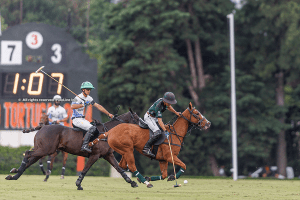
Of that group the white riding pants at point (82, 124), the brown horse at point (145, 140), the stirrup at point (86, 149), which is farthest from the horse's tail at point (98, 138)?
the white riding pants at point (82, 124)

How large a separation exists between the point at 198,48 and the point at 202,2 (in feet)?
8.90

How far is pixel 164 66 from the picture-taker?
2845 cm

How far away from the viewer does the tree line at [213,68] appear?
28.4 m

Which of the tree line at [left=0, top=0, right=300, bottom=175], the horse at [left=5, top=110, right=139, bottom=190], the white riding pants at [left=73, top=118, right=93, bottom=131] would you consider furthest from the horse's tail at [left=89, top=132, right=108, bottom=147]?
the tree line at [left=0, top=0, right=300, bottom=175]

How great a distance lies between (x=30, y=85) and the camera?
22.1 meters

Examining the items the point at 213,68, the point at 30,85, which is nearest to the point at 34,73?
the point at 30,85

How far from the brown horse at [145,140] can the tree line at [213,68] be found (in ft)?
42.7

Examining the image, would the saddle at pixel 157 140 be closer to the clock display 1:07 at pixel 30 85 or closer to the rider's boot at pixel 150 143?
the rider's boot at pixel 150 143

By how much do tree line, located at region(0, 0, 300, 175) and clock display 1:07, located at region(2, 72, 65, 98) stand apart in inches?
220

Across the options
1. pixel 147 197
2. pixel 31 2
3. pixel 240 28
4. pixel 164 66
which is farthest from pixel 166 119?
pixel 31 2

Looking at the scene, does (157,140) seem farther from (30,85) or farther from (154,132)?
(30,85)

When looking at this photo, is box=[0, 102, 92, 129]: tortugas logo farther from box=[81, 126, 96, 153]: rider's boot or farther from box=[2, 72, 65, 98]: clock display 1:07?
box=[81, 126, 96, 153]: rider's boot

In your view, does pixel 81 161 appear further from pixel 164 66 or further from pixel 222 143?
pixel 222 143

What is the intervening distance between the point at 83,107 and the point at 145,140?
172 centimetres
